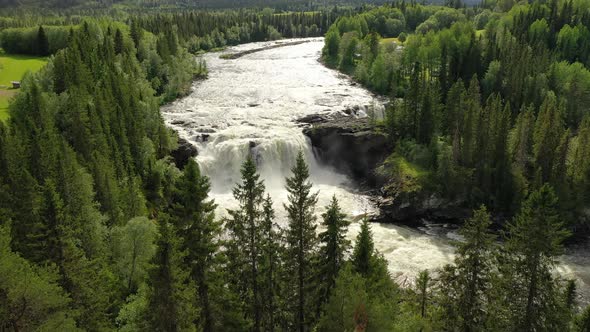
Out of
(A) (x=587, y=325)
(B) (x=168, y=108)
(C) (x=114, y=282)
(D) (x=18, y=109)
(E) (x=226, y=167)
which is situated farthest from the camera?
(B) (x=168, y=108)

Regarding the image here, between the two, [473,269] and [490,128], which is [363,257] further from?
[490,128]

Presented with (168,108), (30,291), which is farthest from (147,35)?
(30,291)

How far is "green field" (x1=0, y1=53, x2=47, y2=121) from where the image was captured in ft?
283

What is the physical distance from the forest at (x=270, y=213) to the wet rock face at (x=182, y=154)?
5.19 feet

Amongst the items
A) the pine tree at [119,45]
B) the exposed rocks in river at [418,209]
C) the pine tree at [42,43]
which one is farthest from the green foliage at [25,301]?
the pine tree at [42,43]

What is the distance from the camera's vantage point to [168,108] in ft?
331

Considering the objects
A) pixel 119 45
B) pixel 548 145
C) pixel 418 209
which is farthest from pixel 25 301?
pixel 119 45

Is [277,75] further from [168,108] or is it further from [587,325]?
[587,325]

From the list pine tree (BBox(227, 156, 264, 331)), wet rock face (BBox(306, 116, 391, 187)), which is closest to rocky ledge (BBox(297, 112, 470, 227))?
wet rock face (BBox(306, 116, 391, 187))

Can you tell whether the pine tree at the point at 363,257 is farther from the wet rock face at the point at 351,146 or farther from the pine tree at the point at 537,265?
the wet rock face at the point at 351,146

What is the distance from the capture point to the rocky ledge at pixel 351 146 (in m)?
82.6

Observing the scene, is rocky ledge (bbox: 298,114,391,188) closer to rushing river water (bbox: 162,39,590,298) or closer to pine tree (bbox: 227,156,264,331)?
rushing river water (bbox: 162,39,590,298)

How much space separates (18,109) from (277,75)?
266ft

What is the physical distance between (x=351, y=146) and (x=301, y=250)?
5241 cm
